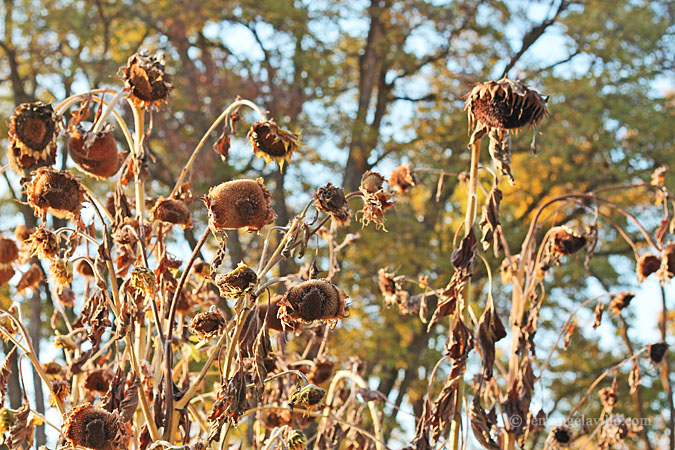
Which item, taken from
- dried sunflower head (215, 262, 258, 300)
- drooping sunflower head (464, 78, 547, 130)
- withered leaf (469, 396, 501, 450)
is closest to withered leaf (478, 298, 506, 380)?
withered leaf (469, 396, 501, 450)

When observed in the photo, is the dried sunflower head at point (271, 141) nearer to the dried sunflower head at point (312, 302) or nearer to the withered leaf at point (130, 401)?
the dried sunflower head at point (312, 302)

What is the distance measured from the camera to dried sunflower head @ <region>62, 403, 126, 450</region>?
1.86m

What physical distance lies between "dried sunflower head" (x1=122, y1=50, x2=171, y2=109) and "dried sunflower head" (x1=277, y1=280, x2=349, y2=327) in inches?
31.4

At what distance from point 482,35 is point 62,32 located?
15.9ft

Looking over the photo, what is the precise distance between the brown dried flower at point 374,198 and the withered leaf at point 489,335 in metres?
0.61

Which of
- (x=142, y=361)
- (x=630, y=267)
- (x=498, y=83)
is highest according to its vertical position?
(x=630, y=267)

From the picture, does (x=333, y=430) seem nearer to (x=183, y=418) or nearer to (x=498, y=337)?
(x=498, y=337)

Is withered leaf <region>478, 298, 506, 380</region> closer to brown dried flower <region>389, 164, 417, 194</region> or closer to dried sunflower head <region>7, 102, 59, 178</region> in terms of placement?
brown dried flower <region>389, 164, 417, 194</region>

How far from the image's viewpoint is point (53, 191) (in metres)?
2.00

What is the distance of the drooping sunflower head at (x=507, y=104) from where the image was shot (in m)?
2.36

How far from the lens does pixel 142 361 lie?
2473mm

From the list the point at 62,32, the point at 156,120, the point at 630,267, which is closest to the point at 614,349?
the point at 630,267
